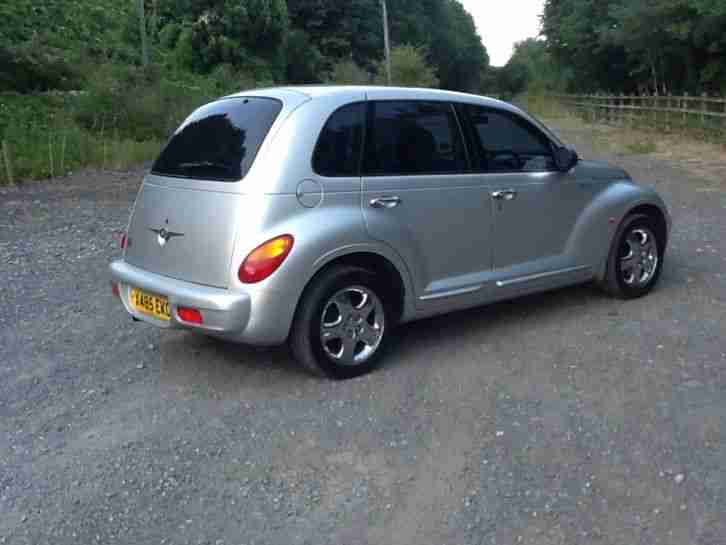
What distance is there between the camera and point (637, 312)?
243 inches

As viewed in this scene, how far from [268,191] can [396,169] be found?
0.92 metres

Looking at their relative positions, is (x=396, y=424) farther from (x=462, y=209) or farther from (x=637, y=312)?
(x=637, y=312)

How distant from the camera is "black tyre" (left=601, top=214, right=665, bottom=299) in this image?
20.9 ft

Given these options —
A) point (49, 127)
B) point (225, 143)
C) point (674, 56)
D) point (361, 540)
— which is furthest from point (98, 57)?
point (361, 540)

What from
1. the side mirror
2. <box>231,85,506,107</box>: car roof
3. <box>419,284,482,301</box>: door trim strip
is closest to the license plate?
<box>231,85,506,107</box>: car roof

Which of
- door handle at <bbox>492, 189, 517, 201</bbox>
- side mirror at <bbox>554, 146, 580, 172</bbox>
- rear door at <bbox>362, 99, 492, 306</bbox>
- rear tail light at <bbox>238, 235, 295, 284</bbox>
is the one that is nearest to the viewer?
rear tail light at <bbox>238, 235, 295, 284</bbox>

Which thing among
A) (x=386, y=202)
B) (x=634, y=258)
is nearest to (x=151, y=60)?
(x=634, y=258)

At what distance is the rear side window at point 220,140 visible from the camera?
15.5ft

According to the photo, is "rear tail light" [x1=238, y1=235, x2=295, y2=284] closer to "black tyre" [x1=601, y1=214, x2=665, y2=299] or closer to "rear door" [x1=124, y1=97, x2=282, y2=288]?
"rear door" [x1=124, y1=97, x2=282, y2=288]

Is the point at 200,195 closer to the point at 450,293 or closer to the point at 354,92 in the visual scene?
the point at 354,92

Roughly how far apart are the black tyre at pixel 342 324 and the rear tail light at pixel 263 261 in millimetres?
289

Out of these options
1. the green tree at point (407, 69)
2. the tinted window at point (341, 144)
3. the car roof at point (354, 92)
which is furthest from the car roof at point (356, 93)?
the green tree at point (407, 69)

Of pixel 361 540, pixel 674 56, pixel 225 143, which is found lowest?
pixel 361 540

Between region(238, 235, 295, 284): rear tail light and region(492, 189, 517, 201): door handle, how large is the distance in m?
1.67
